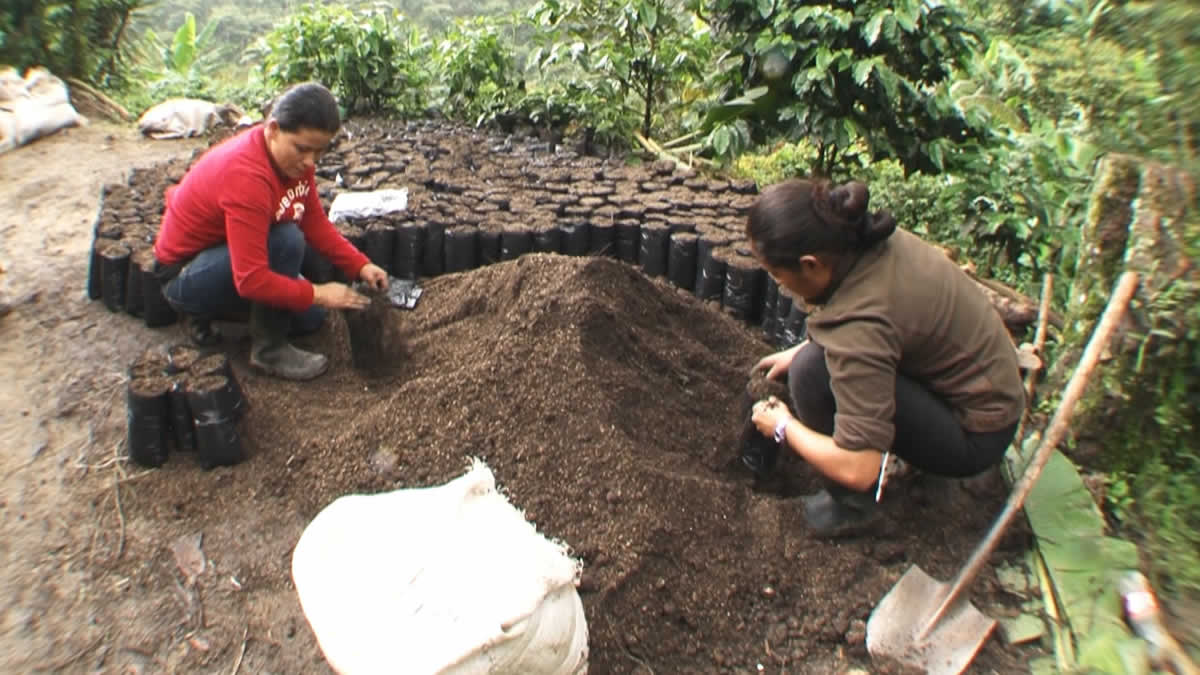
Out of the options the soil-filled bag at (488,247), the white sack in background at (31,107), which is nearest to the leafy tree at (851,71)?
the soil-filled bag at (488,247)

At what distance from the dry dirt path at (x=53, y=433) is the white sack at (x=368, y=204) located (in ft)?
3.81

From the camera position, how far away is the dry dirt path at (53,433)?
7.82 ft

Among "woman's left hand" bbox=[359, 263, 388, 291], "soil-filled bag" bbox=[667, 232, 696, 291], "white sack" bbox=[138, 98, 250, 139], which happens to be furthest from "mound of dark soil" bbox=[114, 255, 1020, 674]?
"white sack" bbox=[138, 98, 250, 139]

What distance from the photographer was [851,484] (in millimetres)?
2229

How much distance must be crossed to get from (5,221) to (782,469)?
186 inches

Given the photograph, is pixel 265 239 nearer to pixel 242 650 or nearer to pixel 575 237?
pixel 242 650

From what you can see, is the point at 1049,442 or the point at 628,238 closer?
the point at 1049,442

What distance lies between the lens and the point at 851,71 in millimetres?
4930

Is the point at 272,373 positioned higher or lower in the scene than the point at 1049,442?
lower

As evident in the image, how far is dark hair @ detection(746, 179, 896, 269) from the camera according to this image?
2139 millimetres

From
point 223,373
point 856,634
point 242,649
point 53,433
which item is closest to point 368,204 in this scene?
point 223,373

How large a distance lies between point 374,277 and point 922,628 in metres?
2.34

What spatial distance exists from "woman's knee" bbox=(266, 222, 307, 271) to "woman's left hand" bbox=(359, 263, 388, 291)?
0.80 feet

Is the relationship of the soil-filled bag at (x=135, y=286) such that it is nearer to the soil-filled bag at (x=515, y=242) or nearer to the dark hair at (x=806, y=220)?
the soil-filled bag at (x=515, y=242)
